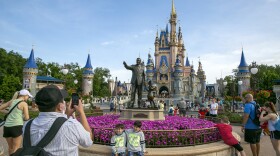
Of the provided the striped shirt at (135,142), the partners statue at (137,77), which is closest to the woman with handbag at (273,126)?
the striped shirt at (135,142)

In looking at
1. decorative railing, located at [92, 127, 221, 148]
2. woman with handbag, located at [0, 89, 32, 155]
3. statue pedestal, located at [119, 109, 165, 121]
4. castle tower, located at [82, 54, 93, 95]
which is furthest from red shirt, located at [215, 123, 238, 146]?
castle tower, located at [82, 54, 93, 95]

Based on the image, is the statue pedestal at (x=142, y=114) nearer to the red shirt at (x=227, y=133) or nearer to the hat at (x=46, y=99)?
the red shirt at (x=227, y=133)

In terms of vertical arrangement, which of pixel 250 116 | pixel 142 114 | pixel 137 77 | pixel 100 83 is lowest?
pixel 142 114

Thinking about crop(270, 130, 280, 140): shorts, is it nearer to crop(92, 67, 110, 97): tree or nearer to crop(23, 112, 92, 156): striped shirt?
crop(23, 112, 92, 156): striped shirt

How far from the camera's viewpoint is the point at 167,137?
25.2ft

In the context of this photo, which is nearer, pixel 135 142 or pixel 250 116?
pixel 135 142

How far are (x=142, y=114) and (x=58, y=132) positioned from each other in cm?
909

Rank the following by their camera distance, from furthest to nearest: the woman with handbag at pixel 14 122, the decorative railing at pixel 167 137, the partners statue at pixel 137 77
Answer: the partners statue at pixel 137 77 → the decorative railing at pixel 167 137 → the woman with handbag at pixel 14 122

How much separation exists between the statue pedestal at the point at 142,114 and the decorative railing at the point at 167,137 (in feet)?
12.1

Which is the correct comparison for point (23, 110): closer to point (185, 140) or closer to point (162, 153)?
point (162, 153)

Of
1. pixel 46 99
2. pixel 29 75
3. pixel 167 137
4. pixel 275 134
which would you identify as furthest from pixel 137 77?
pixel 29 75

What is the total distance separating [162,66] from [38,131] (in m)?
73.7

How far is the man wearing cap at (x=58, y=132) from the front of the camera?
2.56 meters

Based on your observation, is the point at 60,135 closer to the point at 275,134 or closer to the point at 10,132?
the point at 10,132
